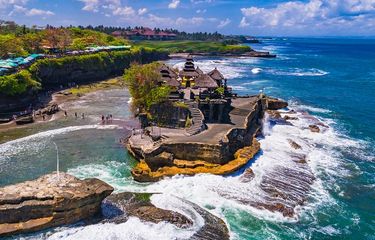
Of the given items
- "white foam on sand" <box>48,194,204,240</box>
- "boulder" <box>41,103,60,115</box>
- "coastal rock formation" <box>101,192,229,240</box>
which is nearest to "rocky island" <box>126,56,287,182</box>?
"coastal rock formation" <box>101,192,229,240</box>

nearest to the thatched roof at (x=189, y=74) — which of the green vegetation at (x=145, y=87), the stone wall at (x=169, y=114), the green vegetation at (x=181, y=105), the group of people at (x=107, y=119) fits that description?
the green vegetation at (x=145, y=87)

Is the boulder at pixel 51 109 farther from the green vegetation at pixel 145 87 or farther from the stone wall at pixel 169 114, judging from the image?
the stone wall at pixel 169 114

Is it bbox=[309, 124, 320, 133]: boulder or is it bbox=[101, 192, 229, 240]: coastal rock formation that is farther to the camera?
bbox=[309, 124, 320, 133]: boulder

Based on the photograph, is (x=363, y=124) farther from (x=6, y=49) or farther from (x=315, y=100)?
(x=6, y=49)

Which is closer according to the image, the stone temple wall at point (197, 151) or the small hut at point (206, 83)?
the stone temple wall at point (197, 151)

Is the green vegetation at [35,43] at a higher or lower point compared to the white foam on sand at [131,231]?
higher

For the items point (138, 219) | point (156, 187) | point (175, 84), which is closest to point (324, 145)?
point (175, 84)

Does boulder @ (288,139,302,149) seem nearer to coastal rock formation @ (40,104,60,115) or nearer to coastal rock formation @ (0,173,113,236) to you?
coastal rock formation @ (0,173,113,236)
